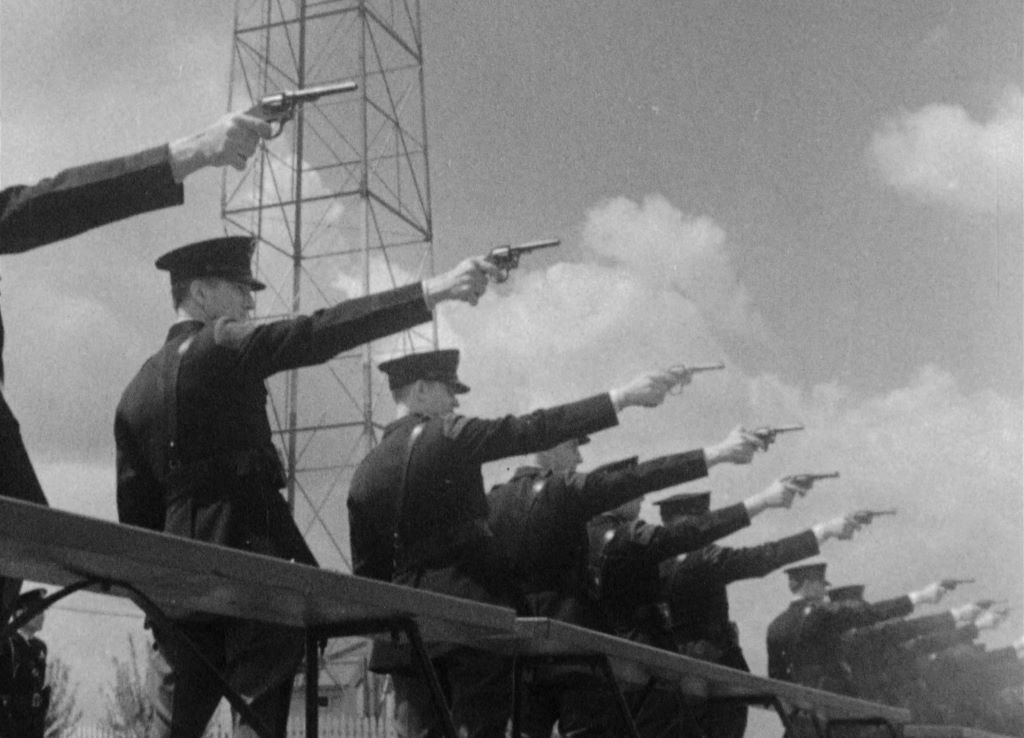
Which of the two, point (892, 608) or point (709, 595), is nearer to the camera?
point (709, 595)

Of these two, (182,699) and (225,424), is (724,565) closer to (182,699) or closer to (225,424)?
(225,424)

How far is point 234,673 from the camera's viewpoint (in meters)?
4.41

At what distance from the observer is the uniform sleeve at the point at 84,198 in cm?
383

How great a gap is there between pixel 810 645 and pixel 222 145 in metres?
8.64

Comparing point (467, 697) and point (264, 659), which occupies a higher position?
point (467, 697)

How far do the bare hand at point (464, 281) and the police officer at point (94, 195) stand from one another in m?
1.07

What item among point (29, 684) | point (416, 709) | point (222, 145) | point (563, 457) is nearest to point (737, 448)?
point (563, 457)

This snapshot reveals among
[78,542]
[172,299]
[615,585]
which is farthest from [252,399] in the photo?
[615,585]

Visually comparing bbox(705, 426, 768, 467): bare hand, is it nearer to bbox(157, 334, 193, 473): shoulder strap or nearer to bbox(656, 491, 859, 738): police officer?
bbox(656, 491, 859, 738): police officer

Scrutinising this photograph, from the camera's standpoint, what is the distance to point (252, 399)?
15.7 ft

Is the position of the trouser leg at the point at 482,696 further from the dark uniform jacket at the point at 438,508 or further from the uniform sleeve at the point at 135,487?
the uniform sleeve at the point at 135,487

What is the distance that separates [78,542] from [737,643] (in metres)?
6.81

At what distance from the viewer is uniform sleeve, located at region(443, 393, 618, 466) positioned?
19.3 feet

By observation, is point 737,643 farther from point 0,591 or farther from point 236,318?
point 0,591
